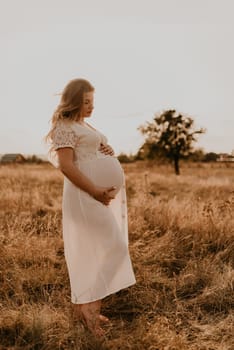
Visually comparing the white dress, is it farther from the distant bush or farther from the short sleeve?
the distant bush

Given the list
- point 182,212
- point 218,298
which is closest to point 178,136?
point 182,212

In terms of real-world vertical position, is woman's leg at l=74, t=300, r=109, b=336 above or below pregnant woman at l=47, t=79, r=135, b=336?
below

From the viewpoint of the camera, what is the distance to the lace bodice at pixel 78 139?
10.5 ft

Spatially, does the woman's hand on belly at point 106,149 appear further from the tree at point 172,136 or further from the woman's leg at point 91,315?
the tree at point 172,136

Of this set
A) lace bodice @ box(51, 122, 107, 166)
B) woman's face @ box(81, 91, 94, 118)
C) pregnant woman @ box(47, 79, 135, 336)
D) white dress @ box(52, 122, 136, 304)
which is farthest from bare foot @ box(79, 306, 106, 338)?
woman's face @ box(81, 91, 94, 118)

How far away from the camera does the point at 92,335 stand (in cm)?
321

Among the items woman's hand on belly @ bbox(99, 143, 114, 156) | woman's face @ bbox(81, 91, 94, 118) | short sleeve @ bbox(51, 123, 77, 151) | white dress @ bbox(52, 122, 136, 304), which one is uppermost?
woman's face @ bbox(81, 91, 94, 118)

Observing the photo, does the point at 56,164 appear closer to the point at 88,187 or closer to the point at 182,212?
the point at 88,187

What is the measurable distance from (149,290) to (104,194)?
139 centimetres

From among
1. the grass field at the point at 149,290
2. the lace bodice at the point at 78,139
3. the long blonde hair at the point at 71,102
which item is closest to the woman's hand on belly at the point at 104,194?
the lace bodice at the point at 78,139

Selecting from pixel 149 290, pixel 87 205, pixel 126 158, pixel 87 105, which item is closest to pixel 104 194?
pixel 87 205

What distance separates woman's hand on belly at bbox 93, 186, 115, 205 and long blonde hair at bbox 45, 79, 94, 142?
0.53 m

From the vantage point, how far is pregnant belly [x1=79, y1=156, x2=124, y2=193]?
333cm

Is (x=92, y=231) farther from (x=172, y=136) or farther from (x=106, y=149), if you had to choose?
(x=172, y=136)
